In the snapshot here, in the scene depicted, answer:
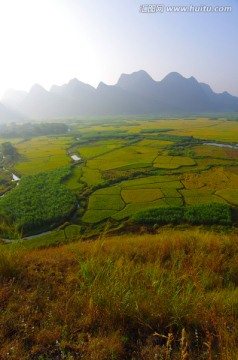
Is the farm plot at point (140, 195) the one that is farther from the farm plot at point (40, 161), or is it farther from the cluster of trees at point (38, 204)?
the farm plot at point (40, 161)

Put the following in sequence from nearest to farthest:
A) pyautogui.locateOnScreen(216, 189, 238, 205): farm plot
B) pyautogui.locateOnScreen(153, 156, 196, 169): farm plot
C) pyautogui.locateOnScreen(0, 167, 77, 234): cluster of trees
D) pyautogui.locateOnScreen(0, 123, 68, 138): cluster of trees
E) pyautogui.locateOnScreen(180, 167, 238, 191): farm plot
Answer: pyautogui.locateOnScreen(0, 167, 77, 234): cluster of trees < pyautogui.locateOnScreen(216, 189, 238, 205): farm plot < pyautogui.locateOnScreen(180, 167, 238, 191): farm plot < pyautogui.locateOnScreen(153, 156, 196, 169): farm plot < pyautogui.locateOnScreen(0, 123, 68, 138): cluster of trees

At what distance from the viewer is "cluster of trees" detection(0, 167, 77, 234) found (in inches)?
673

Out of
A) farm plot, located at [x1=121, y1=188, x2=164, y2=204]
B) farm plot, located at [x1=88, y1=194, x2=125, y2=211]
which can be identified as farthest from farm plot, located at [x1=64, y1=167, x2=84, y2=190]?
farm plot, located at [x1=121, y1=188, x2=164, y2=204]

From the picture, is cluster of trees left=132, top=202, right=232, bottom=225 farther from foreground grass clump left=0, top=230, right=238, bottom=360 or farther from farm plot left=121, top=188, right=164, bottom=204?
foreground grass clump left=0, top=230, right=238, bottom=360

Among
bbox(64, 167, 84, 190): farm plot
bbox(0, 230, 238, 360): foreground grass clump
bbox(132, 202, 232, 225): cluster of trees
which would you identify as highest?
bbox(0, 230, 238, 360): foreground grass clump

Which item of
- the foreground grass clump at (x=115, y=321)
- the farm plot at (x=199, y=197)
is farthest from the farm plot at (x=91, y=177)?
the foreground grass clump at (x=115, y=321)

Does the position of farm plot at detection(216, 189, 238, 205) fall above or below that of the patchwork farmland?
below

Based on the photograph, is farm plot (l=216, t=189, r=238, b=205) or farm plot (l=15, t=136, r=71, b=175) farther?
farm plot (l=15, t=136, r=71, b=175)

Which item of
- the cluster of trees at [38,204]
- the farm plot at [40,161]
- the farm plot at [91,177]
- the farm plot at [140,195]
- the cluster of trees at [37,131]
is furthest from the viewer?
the cluster of trees at [37,131]

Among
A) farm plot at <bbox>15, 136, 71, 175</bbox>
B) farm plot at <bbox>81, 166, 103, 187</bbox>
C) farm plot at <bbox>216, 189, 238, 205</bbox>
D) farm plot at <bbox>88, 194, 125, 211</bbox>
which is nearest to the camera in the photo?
farm plot at <bbox>88, 194, 125, 211</bbox>

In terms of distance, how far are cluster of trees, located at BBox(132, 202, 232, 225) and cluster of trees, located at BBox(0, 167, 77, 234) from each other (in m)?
6.09

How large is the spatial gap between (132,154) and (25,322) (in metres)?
37.7

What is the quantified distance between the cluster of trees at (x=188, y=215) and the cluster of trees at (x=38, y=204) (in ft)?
20.0

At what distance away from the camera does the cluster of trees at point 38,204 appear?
1710 centimetres
